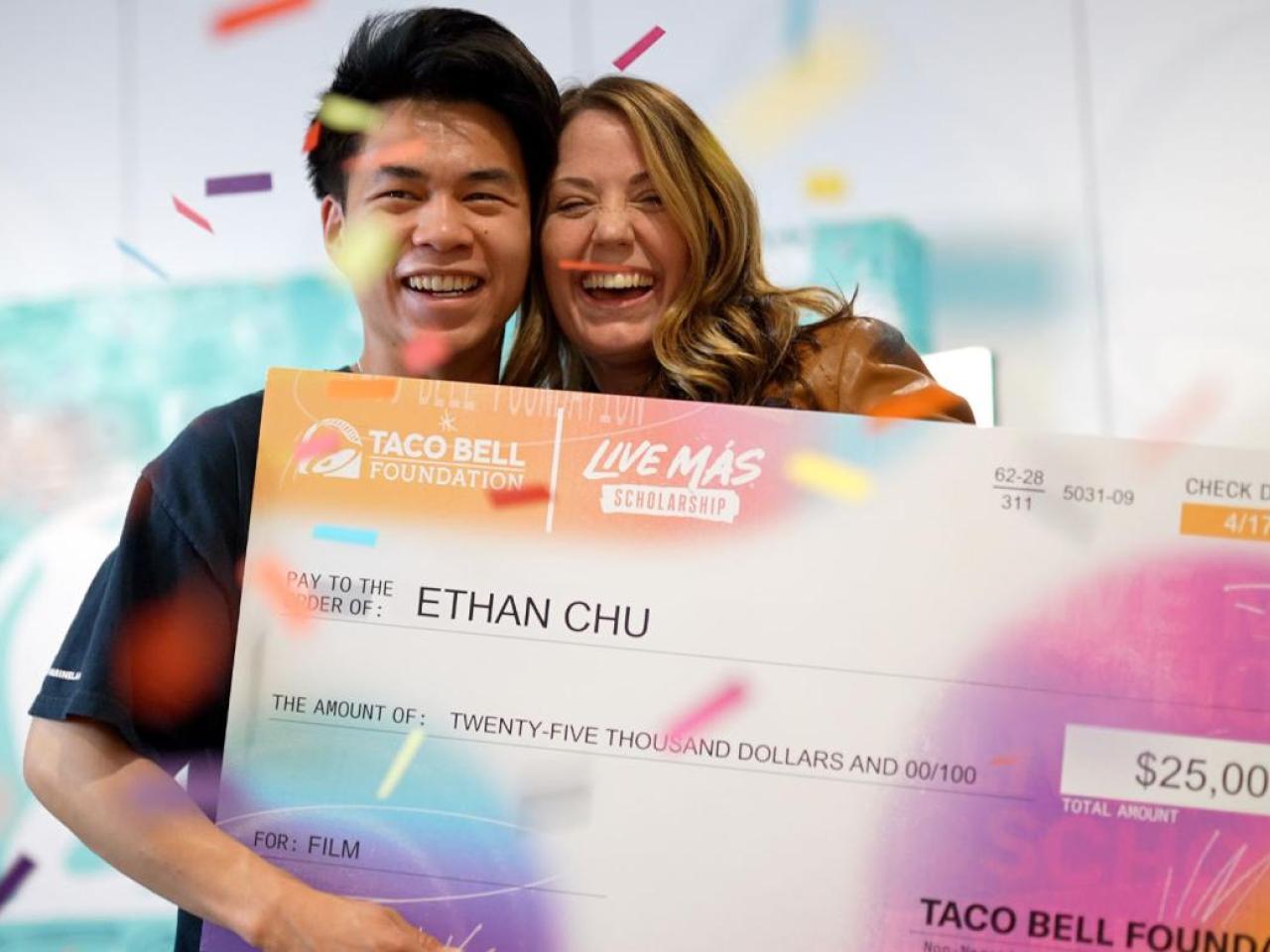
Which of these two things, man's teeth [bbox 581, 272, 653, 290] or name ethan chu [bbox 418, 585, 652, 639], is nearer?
name ethan chu [bbox 418, 585, 652, 639]

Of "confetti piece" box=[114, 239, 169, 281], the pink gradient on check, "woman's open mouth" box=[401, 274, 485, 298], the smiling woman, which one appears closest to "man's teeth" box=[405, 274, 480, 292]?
"woman's open mouth" box=[401, 274, 485, 298]

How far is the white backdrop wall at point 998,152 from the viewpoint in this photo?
85.4 inches

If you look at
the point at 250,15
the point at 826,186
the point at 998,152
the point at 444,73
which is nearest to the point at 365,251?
the point at 444,73

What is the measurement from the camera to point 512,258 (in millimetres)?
1322

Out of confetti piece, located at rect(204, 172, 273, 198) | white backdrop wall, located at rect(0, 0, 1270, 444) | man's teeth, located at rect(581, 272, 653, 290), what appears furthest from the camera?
white backdrop wall, located at rect(0, 0, 1270, 444)

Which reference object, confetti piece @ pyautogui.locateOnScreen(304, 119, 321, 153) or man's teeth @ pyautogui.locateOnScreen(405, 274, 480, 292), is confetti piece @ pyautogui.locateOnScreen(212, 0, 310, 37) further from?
man's teeth @ pyautogui.locateOnScreen(405, 274, 480, 292)

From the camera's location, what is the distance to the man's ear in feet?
4.46

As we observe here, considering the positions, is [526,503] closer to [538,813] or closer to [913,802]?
[538,813]

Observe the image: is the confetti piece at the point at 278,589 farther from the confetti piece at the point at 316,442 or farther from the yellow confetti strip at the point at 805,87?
the yellow confetti strip at the point at 805,87

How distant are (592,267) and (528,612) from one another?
1.38 feet

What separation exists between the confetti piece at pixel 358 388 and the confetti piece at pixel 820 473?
309 mm

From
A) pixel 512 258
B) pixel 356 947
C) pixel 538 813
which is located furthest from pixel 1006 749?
pixel 512 258

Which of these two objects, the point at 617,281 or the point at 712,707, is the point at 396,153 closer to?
the point at 617,281
